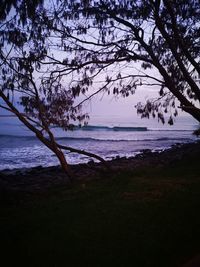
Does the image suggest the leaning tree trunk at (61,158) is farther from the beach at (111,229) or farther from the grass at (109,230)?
the grass at (109,230)

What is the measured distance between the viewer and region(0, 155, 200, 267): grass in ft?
11.5

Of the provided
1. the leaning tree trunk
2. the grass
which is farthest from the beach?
the leaning tree trunk

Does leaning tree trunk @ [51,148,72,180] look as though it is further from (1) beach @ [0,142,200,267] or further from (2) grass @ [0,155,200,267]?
(2) grass @ [0,155,200,267]

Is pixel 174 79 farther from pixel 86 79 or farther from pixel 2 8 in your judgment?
pixel 2 8

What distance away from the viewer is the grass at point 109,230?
3.50 meters

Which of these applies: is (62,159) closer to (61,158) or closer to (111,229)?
(61,158)

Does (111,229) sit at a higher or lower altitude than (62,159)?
lower

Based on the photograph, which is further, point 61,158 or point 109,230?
point 61,158

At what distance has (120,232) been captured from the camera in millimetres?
4219

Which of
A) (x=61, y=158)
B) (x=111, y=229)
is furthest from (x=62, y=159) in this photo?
(x=111, y=229)

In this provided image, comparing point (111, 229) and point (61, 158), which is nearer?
point (111, 229)

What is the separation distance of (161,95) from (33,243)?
620 centimetres

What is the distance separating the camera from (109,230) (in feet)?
14.1

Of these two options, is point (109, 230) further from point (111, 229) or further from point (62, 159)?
point (62, 159)
